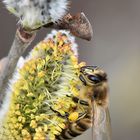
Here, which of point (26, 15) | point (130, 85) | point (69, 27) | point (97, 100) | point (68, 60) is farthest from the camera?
point (130, 85)

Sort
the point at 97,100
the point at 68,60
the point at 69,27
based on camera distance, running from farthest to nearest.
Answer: the point at 97,100 → the point at 68,60 → the point at 69,27

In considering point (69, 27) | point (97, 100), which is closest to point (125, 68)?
point (97, 100)

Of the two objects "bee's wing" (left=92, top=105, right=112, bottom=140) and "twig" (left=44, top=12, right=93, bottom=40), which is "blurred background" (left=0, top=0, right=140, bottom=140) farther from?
"twig" (left=44, top=12, right=93, bottom=40)

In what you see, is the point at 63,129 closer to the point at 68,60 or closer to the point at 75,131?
the point at 75,131

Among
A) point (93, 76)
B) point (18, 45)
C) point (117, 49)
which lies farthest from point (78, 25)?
point (117, 49)

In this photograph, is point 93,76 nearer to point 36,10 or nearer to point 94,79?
point 94,79

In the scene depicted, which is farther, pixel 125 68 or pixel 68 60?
pixel 125 68
